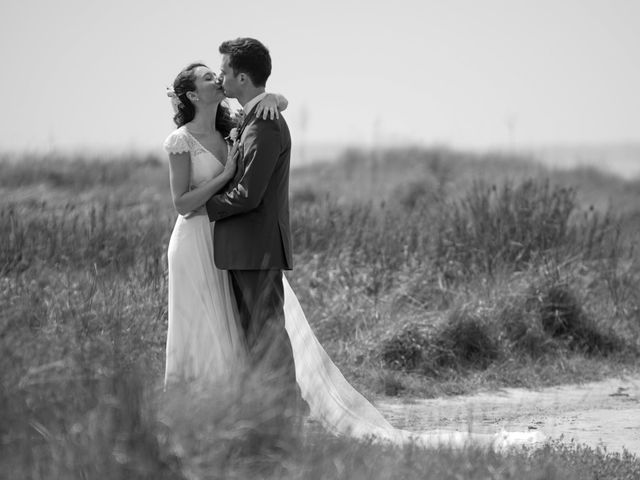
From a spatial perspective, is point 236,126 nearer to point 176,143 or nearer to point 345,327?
point 176,143

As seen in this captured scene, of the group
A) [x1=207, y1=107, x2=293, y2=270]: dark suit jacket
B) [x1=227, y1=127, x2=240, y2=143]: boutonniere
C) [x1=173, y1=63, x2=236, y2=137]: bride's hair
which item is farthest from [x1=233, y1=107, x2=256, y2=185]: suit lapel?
[x1=173, y1=63, x2=236, y2=137]: bride's hair

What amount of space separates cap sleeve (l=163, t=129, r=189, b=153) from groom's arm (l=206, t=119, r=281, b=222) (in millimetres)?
405

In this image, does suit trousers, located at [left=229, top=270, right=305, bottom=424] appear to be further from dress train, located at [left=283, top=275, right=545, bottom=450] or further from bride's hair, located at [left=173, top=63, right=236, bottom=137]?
bride's hair, located at [left=173, top=63, right=236, bottom=137]

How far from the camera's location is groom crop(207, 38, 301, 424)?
19.6 feet

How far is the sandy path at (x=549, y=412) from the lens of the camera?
24.0 ft

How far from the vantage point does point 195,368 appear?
235 inches

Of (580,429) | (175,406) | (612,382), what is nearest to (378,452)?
(175,406)

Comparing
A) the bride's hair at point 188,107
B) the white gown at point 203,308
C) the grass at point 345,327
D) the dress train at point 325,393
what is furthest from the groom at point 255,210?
the grass at point 345,327

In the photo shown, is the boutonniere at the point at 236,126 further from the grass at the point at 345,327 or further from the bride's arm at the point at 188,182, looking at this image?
the grass at the point at 345,327

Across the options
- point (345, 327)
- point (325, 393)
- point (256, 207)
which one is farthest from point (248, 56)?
point (345, 327)

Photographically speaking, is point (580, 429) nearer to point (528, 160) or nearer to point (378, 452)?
point (378, 452)

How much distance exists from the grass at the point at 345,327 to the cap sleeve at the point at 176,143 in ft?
3.34

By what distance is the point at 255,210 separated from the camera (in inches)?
240

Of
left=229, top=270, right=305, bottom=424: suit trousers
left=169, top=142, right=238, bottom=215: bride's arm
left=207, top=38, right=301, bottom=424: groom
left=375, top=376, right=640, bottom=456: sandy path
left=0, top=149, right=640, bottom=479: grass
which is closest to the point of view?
left=0, top=149, right=640, bottom=479: grass
